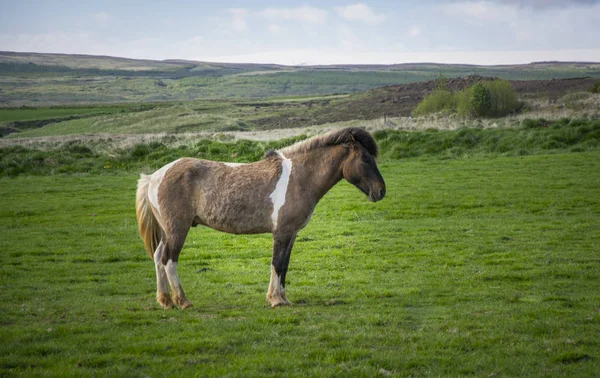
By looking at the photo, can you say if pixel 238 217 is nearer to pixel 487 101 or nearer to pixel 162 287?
pixel 162 287

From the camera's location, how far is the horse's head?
33.3ft

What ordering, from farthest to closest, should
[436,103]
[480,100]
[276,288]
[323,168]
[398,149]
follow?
1. [436,103]
2. [480,100]
3. [398,149]
4. [323,168]
5. [276,288]

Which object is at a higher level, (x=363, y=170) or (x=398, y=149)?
(x=363, y=170)

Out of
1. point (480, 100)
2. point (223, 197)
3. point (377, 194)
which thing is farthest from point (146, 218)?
point (480, 100)

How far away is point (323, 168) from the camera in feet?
33.6

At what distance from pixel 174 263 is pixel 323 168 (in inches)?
117

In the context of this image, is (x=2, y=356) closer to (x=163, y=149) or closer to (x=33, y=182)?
(x=33, y=182)

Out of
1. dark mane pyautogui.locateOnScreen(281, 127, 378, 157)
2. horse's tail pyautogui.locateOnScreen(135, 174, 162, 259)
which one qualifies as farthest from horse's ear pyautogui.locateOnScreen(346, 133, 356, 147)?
horse's tail pyautogui.locateOnScreen(135, 174, 162, 259)

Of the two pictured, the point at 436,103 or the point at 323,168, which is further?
the point at 436,103

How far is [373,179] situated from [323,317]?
8.80ft

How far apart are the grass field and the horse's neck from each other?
6.36 ft

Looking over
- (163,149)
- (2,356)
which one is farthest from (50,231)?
(163,149)

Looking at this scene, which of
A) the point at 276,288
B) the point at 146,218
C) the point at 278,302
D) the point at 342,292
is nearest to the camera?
the point at 278,302

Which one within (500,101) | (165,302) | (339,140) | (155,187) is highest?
(339,140)
